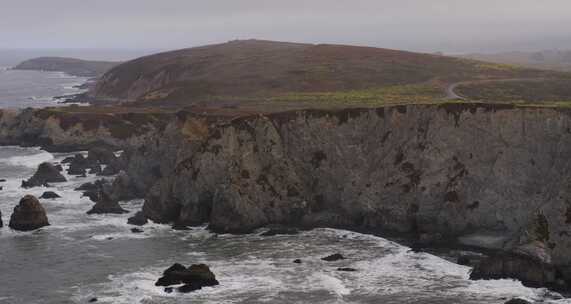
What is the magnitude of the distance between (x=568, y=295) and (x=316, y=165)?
28.5 meters

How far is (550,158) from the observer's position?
58.3 metres

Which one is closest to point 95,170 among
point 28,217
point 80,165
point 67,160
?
point 80,165

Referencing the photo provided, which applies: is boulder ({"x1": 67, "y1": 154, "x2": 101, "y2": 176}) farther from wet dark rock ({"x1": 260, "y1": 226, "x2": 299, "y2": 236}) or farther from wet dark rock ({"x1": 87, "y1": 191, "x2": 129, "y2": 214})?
wet dark rock ({"x1": 260, "y1": 226, "x2": 299, "y2": 236})

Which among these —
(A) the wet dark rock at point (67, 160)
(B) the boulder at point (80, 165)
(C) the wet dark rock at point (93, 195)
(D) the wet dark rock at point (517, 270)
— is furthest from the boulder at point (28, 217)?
(D) the wet dark rock at point (517, 270)

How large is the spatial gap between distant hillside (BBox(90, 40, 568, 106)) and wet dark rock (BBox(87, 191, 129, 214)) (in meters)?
33.5

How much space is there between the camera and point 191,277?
4978cm

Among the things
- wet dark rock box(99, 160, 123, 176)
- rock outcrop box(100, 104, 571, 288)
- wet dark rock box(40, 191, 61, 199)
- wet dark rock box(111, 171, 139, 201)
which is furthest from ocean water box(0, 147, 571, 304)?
wet dark rock box(99, 160, 123, 176)

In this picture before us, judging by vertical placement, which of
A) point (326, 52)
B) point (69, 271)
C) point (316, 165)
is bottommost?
point (69, 271)

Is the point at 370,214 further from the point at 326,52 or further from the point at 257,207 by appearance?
the point at 326,52

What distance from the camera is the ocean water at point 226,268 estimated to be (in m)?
47.4

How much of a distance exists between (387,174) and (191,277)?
23.3 m

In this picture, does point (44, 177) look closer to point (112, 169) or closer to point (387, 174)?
point (112, 169)

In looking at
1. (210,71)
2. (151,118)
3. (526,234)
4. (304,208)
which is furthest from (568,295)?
(210,71)

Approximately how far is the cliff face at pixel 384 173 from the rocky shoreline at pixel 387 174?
10 centimetres
